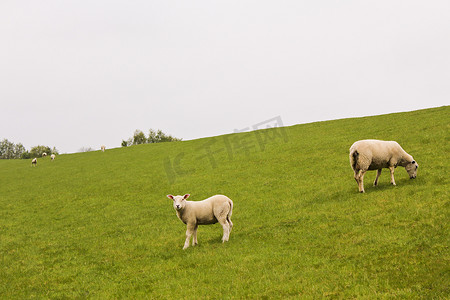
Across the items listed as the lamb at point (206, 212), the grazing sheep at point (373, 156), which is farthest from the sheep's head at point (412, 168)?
the lamb at point (206, 212)

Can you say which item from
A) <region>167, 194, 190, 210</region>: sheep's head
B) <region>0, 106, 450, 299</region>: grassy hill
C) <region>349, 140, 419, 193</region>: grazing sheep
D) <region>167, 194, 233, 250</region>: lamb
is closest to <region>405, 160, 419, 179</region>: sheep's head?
<region>349, 140, 419, 193</region>: grazing sheep

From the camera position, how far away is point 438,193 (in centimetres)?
1553

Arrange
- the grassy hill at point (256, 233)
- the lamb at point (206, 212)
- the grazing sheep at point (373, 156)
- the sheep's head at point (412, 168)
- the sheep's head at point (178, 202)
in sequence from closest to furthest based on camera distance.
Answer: the grassy hill at point (256, 233)
the sheep's head at point (178, 202)
the lamb at point (206, 212)
the grazing sheep at point (373, 156)
the sheep's head at point (412, 168)

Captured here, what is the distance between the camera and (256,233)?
15219mm

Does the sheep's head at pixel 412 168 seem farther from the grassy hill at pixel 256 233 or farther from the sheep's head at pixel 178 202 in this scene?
the sheep's head at pixel 178 202

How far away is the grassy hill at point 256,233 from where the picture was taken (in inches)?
384

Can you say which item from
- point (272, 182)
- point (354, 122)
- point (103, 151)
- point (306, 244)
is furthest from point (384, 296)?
point (103, 151)

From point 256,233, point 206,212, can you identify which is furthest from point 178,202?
point 256,233

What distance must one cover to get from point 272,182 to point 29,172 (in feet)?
133

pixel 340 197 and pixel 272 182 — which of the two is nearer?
pixel 340 197

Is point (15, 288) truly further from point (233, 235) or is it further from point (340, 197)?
point (340, 197)

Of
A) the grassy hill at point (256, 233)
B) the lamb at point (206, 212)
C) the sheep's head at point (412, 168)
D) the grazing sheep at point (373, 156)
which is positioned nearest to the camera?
the grassy hill at point (256, 233)

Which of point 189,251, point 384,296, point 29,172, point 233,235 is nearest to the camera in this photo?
point 384,296

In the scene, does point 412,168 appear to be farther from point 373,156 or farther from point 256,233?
point 256,233
